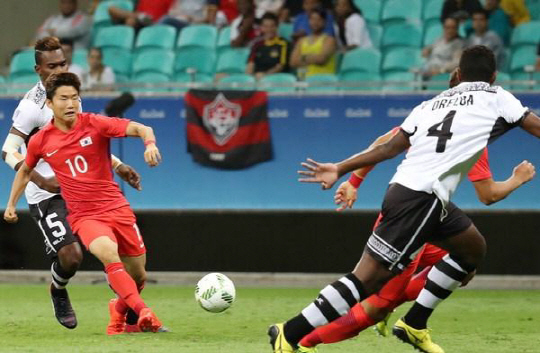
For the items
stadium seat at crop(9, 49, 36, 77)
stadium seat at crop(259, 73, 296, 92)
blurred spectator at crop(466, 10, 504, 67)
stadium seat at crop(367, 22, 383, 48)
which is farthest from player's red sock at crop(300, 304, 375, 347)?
stadium seat at crop(9, 49, 36, 77)

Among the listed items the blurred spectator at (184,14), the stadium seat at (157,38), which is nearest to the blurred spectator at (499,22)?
the blurred spectator at (184,14)

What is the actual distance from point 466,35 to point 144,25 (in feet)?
14.5

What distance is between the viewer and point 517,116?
7.44 metres

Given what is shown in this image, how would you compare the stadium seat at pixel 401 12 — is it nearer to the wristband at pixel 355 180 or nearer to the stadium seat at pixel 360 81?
the stadium seat at pixel 360 81

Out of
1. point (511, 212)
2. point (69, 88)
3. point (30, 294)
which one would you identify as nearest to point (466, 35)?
point (511, 212)

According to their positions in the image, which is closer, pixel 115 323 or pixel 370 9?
pixel 115 323

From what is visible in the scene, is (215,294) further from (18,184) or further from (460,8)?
(460,8)

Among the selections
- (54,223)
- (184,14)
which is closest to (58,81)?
(54,223)

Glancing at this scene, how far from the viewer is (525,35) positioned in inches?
586

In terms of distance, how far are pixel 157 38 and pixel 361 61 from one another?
2.88m

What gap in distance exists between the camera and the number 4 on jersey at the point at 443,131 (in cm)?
745

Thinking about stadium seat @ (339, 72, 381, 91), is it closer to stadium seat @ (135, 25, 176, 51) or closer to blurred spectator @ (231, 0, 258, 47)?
blurred spectator @ (231, 0, 258, 47)

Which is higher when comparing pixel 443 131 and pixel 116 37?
pixel 443 131

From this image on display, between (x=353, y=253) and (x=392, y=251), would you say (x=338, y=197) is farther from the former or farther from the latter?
(x=353, y=253)
